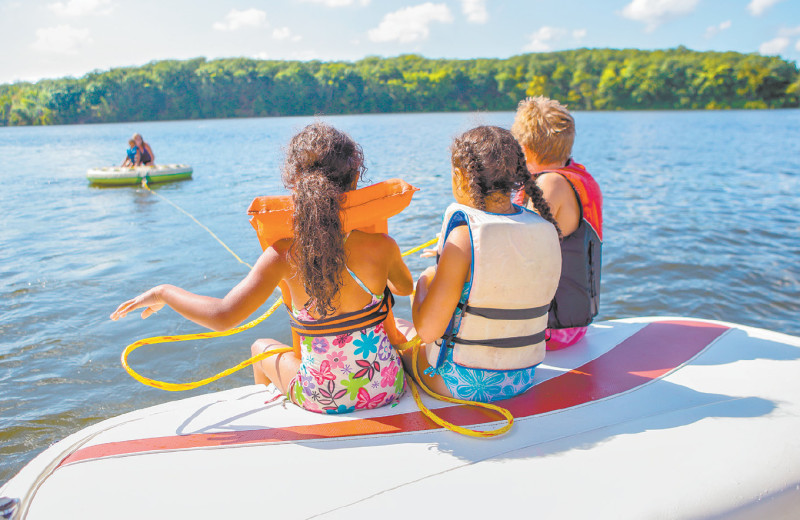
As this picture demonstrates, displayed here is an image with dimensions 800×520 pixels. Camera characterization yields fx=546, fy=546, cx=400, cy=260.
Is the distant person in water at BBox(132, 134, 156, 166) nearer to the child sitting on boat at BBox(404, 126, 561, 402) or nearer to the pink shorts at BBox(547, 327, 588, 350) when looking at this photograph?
the pink shorts at BBox(547, 327, 588, 350)

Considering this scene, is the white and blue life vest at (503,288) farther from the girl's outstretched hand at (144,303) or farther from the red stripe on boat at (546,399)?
the girl's outstretched hand at (144,303)

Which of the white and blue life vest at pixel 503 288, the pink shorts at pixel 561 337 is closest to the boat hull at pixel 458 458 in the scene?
the white and blue life vest at pixel 503 288

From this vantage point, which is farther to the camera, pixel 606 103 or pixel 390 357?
pixel 606 103

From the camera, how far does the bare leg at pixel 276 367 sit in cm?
247

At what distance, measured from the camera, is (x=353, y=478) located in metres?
1.89

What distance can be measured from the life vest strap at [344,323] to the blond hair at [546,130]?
1.31 meters

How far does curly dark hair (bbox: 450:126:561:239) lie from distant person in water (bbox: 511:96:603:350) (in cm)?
73

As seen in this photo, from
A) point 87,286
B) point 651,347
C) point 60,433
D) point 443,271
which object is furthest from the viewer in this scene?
point 87,286

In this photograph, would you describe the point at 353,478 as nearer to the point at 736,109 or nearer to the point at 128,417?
the point at 128,417

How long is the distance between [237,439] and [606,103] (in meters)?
79.3

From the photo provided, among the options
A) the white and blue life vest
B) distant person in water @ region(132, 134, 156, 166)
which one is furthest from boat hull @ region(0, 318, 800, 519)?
distant person in water @ region(132, 134, 156, 166)

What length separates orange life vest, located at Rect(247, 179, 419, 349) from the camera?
6.55 ft

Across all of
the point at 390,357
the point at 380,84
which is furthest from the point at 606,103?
the point at 390,357

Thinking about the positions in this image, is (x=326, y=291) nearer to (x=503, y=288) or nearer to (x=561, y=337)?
(x=503, y=288)
